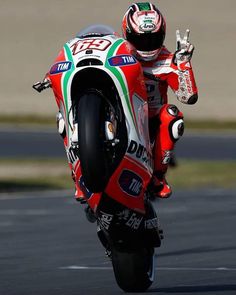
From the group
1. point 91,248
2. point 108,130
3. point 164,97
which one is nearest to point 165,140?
point 164,97

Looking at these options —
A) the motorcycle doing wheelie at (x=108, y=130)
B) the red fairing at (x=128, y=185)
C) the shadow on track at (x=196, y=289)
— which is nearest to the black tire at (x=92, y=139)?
the motorcycle doing wheelie at (x=108, y=130)

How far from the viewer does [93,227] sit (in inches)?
Result: 575

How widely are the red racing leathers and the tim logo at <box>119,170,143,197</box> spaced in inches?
17.7

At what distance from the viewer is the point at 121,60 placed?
759 cm

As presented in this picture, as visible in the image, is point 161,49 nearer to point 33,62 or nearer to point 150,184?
point 150,184

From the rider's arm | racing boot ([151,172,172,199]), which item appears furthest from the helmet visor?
racing boot ([151,172,172,199])

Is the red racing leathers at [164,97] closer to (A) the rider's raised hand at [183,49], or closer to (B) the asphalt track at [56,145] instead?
(A) the rider's raised hand at [183,49]

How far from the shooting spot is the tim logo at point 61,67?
299 inches

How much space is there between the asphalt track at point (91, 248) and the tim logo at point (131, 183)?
85cm

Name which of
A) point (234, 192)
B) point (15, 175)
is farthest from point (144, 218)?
point (15, 175)

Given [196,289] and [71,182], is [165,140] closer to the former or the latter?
[196,289]

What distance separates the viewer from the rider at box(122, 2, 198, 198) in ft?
25.9

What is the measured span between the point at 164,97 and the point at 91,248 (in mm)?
4353

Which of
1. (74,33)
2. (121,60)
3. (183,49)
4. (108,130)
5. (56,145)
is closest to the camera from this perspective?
(108,130)
